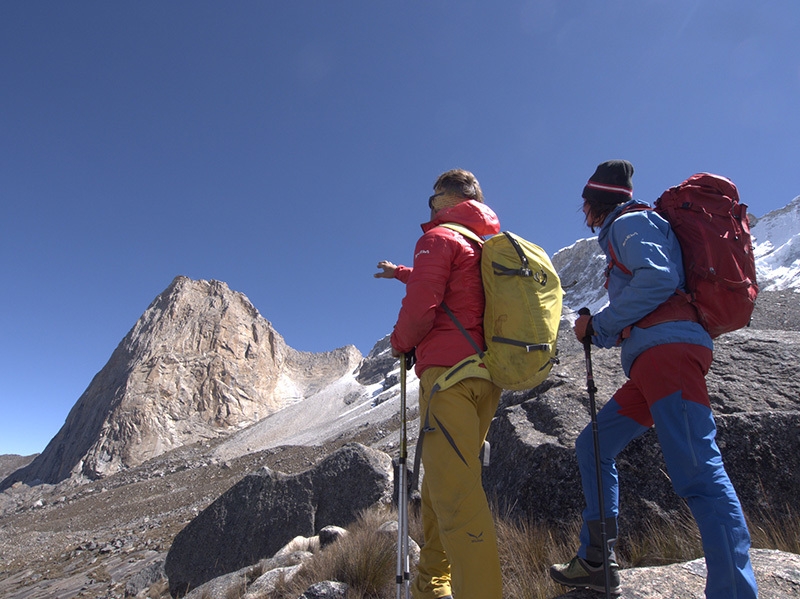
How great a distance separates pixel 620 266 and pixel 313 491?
7517 millimetres

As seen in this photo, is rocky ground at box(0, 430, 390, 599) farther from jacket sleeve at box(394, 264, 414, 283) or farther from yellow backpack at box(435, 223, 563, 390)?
yellow backpack at box(435, 223, 563, 390)

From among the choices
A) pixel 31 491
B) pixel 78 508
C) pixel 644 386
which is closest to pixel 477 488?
pixel 644 386

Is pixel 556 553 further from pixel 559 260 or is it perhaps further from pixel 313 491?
pixel 559 260

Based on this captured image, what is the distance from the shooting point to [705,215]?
7.32 feet

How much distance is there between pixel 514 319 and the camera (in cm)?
231

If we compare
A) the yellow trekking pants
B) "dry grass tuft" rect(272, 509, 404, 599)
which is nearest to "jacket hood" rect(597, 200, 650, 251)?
the yellow trekking pants

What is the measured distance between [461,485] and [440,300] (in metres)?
0.92

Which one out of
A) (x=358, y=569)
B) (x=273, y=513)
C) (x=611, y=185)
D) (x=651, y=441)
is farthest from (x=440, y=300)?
(x=273, y=513)

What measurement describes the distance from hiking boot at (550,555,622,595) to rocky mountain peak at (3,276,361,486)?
2790 inches

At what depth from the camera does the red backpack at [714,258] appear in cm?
212

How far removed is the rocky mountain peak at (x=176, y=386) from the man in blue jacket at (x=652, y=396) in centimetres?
7110

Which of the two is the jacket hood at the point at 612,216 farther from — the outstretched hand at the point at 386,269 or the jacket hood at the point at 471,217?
the outstretched hand at the point at 386,269

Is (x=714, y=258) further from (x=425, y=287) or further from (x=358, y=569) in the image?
(x=358, y=569)

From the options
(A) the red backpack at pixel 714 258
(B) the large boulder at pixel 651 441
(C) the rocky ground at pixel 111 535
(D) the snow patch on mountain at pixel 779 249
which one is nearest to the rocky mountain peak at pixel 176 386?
(C) the rocky ground at pixel 111 535
